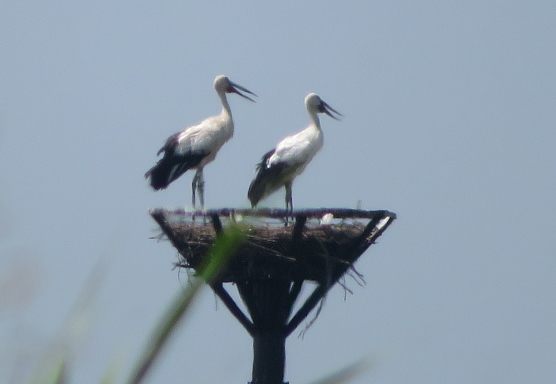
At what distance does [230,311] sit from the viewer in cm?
615

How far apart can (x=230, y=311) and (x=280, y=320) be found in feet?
1.12

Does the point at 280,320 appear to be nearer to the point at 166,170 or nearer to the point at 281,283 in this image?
the point at 281,283

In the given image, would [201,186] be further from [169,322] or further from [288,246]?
[169,322]

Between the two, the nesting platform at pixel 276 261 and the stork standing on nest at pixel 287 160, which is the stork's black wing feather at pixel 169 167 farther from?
the nesting platform at pixel 276 261

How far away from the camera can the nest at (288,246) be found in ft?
20.5

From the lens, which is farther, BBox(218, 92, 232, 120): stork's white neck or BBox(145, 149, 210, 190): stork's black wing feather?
BBox(218, 92, 232, 120): stork's white neck

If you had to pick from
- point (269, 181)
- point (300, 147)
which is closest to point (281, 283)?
point (269, 181)

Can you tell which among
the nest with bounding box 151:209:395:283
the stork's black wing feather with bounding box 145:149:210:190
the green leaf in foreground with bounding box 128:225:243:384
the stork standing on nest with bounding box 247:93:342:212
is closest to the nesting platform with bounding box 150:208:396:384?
the nest with bounding box 151:209:395:283

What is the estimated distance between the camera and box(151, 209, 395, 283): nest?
246 inches

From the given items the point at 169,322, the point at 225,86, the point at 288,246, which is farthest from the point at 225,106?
the point at 169,322

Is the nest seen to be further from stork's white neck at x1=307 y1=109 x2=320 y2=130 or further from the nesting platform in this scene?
stork's white neck at x1=307 y1=109 x2=320 y2=130

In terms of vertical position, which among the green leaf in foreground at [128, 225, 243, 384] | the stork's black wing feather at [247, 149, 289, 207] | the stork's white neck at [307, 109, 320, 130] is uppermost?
the stork's white neck at [307, 109, 320, 130]

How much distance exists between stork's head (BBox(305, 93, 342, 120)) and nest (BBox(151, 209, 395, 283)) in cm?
333

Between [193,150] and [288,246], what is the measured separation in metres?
2.71
